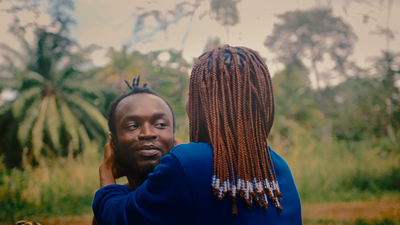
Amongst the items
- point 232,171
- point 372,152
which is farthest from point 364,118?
point 232,171

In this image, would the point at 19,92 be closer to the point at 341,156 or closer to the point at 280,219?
the point at 280,219

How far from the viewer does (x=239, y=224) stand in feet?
2.89

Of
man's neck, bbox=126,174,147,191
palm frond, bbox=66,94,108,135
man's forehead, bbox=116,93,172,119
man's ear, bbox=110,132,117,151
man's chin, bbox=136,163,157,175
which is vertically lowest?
man's neck, bbox=126,174,147,191

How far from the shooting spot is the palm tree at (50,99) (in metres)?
4.72

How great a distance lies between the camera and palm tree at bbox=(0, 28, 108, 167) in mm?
4723

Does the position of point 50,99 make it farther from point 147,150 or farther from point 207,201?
point 207,201

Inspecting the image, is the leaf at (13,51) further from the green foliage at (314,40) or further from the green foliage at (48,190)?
the green foliage at (314,40)

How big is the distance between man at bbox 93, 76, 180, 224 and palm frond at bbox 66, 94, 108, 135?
389cm

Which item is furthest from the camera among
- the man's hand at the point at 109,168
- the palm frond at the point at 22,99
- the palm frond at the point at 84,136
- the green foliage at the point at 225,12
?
the palm frond at the point at 84,136

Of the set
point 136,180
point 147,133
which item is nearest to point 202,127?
point 147,133

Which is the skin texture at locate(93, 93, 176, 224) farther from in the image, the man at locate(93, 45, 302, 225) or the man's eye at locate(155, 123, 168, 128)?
the man at locate(93, 45, 302, 225)

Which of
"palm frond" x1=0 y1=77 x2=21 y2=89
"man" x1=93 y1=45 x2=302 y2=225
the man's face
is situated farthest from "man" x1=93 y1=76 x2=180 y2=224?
"palm frond" x1=0 y1=77 x2=21 y2=89

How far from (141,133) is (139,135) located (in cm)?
2

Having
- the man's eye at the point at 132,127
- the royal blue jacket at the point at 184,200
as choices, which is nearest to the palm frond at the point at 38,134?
the man's eye at the point at 132,127
